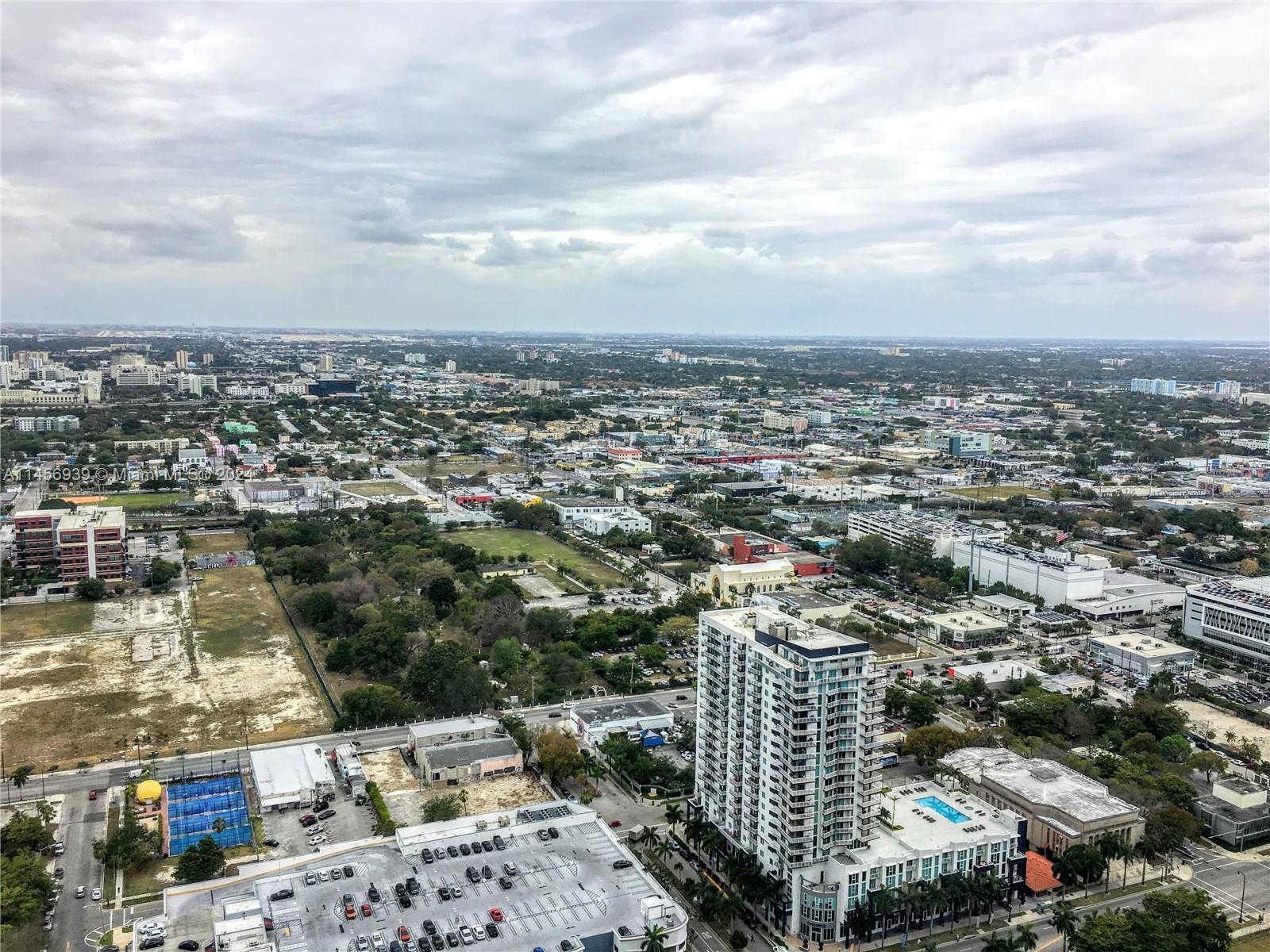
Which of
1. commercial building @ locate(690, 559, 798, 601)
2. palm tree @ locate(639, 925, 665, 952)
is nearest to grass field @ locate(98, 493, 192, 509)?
commercial building @ locate(690, 559, 798, 601)

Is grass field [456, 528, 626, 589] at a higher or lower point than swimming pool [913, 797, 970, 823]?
lower

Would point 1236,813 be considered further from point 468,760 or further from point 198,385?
point 198,385

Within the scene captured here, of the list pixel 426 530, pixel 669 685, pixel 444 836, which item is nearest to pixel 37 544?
pixel 426 530

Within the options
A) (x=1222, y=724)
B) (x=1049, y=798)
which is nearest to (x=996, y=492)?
(x=1222, y=724)

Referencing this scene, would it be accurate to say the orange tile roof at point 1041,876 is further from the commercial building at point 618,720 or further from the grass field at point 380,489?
the grass field at point 380,489

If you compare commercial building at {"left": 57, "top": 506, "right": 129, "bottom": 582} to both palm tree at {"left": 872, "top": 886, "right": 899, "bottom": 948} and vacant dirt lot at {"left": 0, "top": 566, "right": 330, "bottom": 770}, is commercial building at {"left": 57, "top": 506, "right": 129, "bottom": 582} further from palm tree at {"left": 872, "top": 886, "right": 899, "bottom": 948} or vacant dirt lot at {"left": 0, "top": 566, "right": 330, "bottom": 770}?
palm tree at {"left": 872, "top": 886, "right": 899, "bottom": 948}

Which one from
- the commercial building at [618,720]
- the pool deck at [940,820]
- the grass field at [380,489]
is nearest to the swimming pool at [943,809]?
the pool deck at [940,820]
